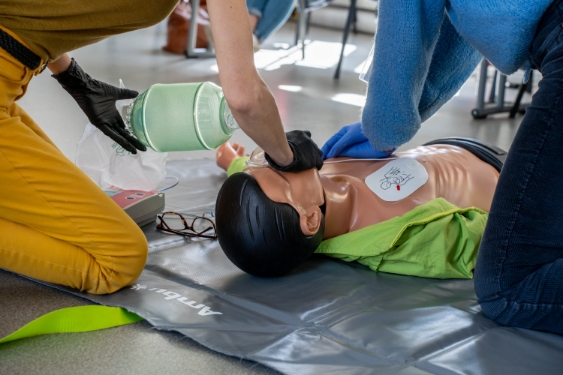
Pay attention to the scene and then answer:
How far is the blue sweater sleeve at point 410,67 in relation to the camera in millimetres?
1521

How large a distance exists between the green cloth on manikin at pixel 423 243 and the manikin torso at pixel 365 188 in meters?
0.06

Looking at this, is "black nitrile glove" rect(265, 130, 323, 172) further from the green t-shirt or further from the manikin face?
the green t-shirt

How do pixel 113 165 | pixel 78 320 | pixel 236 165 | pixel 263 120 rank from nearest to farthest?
pixel 263 120
pixel 78 320
pixel 113 165
pixel 236 165

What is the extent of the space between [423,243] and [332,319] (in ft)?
1.26

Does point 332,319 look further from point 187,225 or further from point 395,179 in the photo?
point 187,225

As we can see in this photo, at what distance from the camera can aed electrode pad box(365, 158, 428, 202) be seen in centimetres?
185

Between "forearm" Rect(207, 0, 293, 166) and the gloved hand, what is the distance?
0.62 meters

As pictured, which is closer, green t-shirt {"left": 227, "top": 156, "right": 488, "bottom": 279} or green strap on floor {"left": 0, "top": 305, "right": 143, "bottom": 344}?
green strap on floor {"left": 0, "top": 305, "right": 143, "bottom": 344}

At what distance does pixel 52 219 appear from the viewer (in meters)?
1.57

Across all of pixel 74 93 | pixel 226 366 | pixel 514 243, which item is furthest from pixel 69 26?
pixel 514 243

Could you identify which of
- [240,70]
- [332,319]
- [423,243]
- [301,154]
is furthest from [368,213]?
[240,70]

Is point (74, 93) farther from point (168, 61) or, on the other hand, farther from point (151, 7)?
point (168, 61)

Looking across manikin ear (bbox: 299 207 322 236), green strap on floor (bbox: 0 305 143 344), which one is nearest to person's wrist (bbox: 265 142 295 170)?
manikin ear (bbox: 299 207 322 236)

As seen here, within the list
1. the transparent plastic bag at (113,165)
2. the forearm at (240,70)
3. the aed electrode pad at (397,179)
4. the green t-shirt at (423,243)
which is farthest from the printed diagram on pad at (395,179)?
the transparent plastic bag at (113,165)
